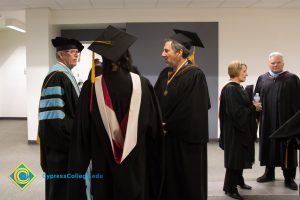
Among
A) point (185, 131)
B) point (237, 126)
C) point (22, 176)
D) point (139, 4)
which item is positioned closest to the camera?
point (185, 131)

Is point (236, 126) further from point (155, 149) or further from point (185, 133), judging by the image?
point (155, 149)

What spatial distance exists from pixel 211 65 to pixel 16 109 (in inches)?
271

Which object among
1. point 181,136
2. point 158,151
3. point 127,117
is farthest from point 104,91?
point 181,136

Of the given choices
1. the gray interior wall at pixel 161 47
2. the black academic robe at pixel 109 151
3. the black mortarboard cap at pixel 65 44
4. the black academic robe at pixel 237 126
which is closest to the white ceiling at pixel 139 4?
the gray interior wall at pixel 161 47

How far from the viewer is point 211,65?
6477 mm

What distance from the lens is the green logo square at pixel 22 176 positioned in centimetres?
401

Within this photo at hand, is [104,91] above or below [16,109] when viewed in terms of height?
above

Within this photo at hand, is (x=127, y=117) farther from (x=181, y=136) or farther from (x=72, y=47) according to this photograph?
(x=72, y=47)

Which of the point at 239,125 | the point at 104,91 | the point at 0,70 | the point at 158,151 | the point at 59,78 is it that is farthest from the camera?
the point at 0,70

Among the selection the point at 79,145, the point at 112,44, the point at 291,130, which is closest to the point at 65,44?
the point at 112,44

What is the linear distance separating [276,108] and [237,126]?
Answer: 797 mm

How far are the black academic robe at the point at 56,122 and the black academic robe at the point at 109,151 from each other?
1.83 feet

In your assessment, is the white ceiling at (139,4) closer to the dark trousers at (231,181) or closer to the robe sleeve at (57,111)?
the dark trousers at (231,181)

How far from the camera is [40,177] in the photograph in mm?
4328
